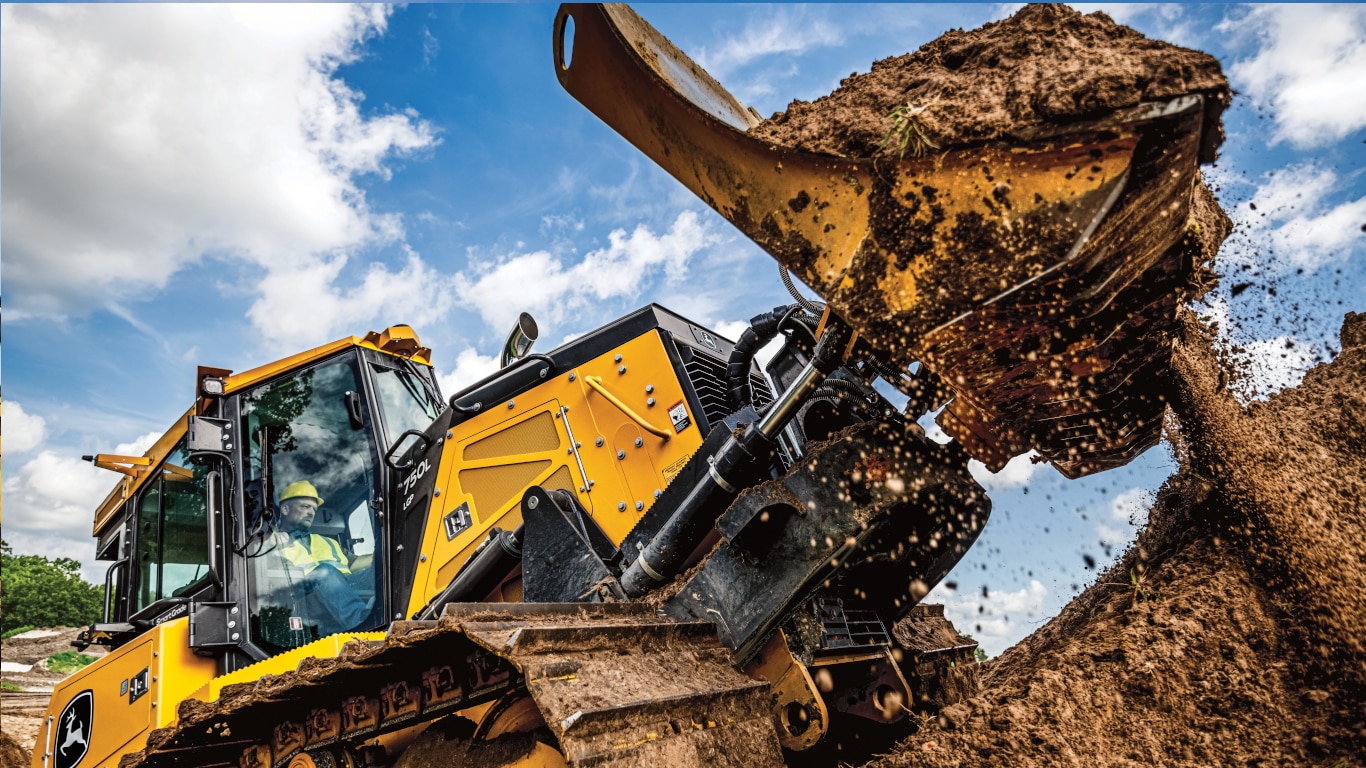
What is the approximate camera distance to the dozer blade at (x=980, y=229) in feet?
6.02

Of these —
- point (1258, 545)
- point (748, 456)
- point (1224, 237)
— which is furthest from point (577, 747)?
point (1224, 237)

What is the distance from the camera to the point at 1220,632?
93.8 inches

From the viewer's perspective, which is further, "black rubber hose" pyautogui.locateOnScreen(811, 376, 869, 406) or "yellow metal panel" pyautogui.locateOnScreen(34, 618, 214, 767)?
"yellow metal panel" pyautogui.locateOnScreen(34, 618, 214, 767)

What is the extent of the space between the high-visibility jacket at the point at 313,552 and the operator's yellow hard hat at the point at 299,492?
200 mm

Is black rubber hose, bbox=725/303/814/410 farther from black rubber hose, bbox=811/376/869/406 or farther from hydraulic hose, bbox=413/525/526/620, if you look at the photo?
hydraulic hose, bbox=413/525/526/620

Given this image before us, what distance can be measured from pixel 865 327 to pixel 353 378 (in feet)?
11.7

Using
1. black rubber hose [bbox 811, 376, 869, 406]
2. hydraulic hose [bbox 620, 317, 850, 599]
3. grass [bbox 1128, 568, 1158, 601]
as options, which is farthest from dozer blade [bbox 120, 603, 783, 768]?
grass [bbox 1128, 568, 1158, 601]

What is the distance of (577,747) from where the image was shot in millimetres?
1986

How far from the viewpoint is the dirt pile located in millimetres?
2213

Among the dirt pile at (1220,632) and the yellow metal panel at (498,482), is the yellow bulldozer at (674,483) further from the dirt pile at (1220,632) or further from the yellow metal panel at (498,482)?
the dirt pile at (1220,632)

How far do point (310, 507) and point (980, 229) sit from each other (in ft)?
12.3

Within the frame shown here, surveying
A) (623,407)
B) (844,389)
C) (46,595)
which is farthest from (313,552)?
(46,595)

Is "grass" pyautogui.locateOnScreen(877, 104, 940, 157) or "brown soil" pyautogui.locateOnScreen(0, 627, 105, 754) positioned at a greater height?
"brown soil" pyautogui.locateOnScreen(0, 627, 105, 754)

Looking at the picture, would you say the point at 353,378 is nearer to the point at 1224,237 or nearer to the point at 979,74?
the point at 979,74
